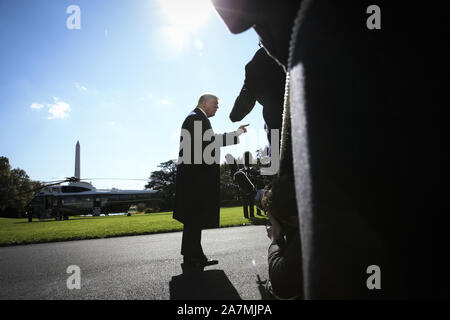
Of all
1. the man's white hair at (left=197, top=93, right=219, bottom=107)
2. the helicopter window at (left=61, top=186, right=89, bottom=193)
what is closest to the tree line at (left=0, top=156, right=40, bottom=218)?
the helicopter window at (left=61, top=186, right=89, bottom=193)

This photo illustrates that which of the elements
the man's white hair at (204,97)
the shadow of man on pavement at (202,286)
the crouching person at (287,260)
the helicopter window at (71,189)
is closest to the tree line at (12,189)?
the helicopter window at (71,189)

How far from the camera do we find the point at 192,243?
277cm

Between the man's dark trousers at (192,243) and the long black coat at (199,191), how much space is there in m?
0.08

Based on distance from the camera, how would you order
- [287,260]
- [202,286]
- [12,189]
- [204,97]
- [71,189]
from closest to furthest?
[287,260] < [202,286] < [204,97] < [71,189] < [12,189]

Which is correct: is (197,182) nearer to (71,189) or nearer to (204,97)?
(204,97)

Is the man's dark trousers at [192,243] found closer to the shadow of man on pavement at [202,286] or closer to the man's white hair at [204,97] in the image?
the shadow of man on pavement at [202,286]

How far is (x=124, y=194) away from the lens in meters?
36.8

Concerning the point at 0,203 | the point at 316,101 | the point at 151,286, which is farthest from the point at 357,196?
the point at 0,203

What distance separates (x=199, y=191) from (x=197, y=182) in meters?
0.12

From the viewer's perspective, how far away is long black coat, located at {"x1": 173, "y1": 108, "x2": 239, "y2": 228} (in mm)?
2840

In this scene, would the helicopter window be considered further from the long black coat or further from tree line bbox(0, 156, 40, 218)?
the long black coat

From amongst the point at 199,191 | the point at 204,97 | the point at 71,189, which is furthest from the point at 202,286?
the point at 71,189

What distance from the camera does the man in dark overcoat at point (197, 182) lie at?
9.15ft
